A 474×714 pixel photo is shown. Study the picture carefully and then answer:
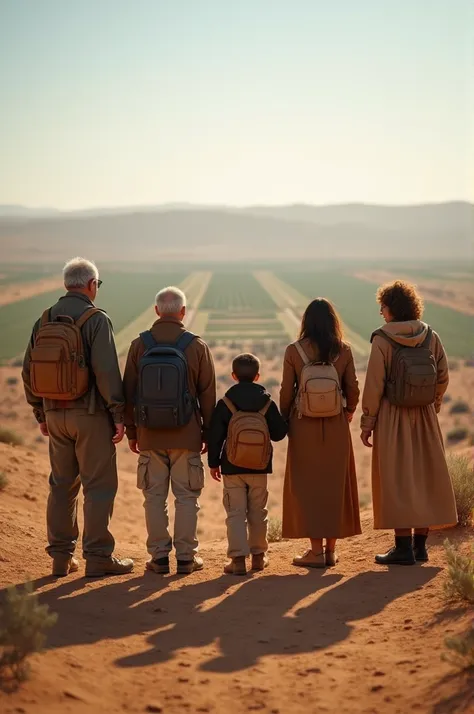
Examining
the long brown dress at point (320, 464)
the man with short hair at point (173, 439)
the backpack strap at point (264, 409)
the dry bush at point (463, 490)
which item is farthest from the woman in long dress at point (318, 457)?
the dry bush at point (463, 490)

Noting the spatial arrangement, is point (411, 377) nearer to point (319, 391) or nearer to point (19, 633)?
Result: point (319, 391)

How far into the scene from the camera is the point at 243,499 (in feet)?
24.4

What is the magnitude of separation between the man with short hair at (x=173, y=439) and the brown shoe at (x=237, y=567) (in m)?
0.30

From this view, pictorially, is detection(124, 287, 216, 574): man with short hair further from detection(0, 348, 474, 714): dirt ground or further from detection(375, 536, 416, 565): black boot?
detection(375, 536, 416, 565): black boot

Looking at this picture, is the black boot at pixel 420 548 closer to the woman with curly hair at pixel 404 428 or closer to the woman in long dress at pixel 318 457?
the woman with curly hair at pixel 404 428

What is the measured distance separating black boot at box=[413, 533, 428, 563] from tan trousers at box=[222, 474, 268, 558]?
1.23 metres

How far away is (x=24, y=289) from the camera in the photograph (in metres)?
103

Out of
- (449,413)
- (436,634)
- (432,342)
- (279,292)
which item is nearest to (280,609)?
(436,634)

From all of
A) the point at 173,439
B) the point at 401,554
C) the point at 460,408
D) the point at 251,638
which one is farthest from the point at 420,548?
the point at 460,408

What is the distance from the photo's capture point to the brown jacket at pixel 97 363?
275 inches

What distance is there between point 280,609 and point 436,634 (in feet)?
3.85

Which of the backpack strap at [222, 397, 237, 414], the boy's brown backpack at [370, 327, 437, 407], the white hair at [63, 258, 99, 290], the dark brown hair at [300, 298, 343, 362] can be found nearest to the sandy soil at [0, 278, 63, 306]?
the white hair at [63, 258, 99, 290]

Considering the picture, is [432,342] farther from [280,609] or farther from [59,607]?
[59,607]

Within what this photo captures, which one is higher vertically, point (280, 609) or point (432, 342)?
point (432, 342)
